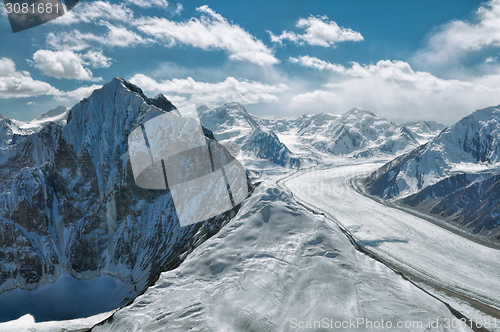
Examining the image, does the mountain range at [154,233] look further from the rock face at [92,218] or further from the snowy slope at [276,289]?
the rock face at [92,218]

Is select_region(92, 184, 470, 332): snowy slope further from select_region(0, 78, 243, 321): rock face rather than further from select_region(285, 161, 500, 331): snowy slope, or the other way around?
select_region(285, 161, 500, 331): snowy slope

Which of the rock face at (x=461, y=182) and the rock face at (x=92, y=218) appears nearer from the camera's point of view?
the rock face at (x=92, y=218)

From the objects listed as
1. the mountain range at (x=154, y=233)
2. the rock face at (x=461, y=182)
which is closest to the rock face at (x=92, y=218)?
the mountain range at (x=154, y=233)

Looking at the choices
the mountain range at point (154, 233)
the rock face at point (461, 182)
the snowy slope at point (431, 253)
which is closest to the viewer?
the mountain range at point (154, 233)

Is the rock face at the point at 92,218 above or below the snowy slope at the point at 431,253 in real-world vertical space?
above

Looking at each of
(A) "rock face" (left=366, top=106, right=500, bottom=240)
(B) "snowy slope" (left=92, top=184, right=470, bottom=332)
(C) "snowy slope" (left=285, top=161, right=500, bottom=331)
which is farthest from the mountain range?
(C) "snowy slope" (left=285, top=161, right=500, bottom=331)

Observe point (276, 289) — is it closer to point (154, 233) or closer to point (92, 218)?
point (154, 233)

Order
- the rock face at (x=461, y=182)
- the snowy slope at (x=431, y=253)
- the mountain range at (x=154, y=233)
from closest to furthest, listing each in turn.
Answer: the mountain range at (x=154, y=233) < the snowy slope at (x=431, y=253) < the rock face at (x=461, y=182)
